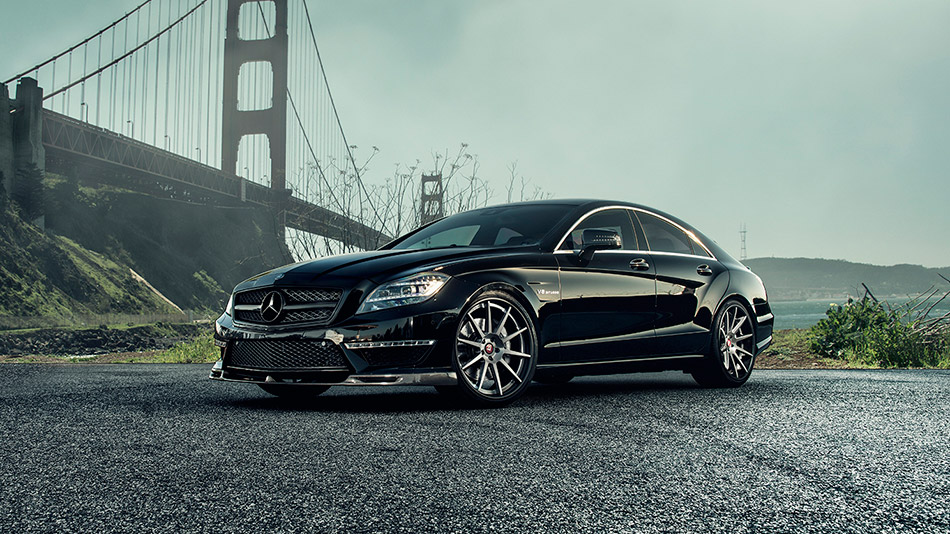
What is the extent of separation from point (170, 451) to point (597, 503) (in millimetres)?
2105

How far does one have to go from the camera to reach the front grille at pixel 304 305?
518 centimetres

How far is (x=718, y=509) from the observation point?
294 centimetres

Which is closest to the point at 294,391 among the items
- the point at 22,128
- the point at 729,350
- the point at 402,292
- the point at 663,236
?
the point at 402,292

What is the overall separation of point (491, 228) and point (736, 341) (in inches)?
91.6

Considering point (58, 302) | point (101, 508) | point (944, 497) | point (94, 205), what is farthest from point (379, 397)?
point (94, 205)

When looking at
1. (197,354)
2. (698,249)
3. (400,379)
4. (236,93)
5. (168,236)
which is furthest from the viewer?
(168,236)

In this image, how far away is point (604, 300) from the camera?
597cm

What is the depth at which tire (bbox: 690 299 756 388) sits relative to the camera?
267 inches

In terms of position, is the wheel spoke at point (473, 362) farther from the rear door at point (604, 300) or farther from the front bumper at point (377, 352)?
the rear door at point (604, 300)

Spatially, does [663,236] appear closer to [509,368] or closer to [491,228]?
[491,228]

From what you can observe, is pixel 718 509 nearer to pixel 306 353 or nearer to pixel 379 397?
pixel 306 353

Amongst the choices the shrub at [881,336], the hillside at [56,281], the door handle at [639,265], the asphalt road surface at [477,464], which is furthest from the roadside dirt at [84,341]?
the asphalt road surface at [477,464]

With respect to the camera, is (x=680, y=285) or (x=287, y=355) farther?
(x=680, y=285)

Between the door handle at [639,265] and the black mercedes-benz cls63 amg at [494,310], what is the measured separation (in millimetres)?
11
